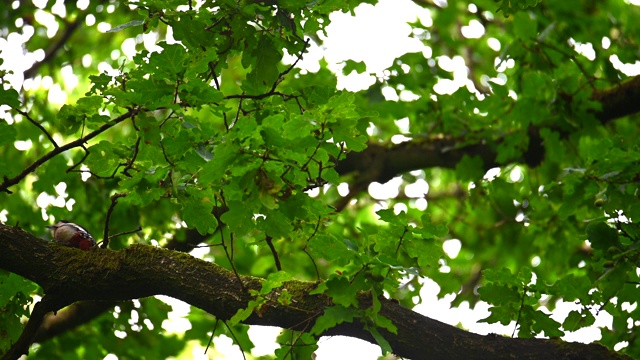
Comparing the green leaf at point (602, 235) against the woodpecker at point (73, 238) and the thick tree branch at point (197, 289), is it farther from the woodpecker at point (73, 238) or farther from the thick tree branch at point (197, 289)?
the woodpecker at point (73, 238)

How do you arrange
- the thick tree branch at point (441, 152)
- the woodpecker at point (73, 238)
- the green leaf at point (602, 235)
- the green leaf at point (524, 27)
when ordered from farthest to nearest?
the thick tree branch at point (441, 152)
the green leaf at point (524, 27)
the woodpecker at point (73, 238)
the green leaf at point (602, 235)

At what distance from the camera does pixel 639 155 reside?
3.33 metres

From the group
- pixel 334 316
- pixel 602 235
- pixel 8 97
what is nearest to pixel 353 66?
pixel 602 235

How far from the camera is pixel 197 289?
3.00m

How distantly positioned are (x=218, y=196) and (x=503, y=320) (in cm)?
128

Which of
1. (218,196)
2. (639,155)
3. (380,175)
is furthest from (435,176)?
(218,196)

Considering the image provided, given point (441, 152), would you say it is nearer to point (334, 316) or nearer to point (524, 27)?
point (524, 27)

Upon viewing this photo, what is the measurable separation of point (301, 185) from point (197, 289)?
2.47 ft

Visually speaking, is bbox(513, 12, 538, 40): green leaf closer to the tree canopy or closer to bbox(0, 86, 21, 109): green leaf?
the tree canopy

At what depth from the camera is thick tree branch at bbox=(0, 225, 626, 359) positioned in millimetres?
2992

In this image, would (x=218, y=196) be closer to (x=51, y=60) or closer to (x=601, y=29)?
(x=601, y=29)

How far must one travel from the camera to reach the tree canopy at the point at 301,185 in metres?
2.59

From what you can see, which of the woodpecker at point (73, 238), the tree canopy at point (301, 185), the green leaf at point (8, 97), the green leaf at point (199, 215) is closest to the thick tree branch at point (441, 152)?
the tree canopy at point (301, 185)

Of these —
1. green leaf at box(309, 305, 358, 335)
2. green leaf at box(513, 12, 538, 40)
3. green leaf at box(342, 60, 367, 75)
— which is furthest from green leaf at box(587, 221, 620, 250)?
green leaf at box(342, 60, 367, 75)
